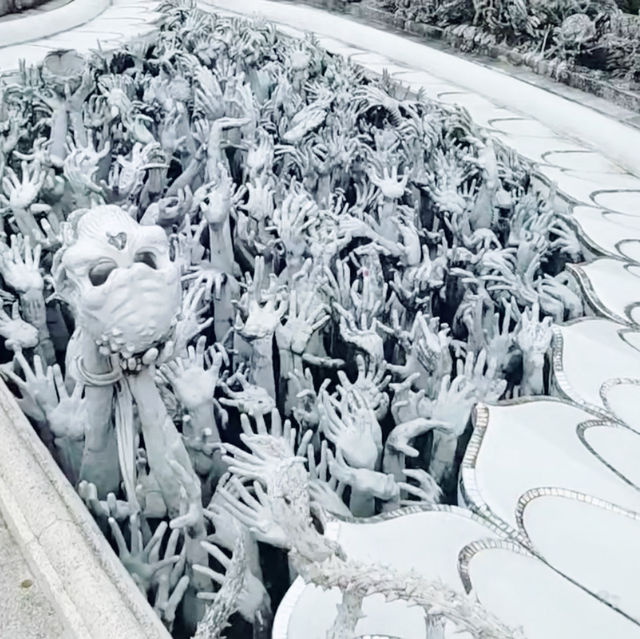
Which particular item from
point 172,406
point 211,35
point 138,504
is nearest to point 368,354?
point 172,406

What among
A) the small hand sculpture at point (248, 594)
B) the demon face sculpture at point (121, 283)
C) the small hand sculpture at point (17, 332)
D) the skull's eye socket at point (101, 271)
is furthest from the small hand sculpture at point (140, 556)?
the small hand sculpture at point (17, 332)

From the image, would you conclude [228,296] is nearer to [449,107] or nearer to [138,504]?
[138,504]

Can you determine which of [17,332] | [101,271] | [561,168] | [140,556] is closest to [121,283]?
[101,271]

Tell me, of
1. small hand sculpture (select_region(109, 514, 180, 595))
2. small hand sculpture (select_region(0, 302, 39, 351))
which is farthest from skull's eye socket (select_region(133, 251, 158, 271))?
small hand sculpture (select_region(0, 302, 39, 351))

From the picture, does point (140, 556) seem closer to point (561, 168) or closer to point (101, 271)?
point (101, 271)

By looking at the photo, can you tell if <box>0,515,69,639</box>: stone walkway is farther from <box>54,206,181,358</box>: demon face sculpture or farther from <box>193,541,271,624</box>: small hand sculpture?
<box>54,206,181,358</box>: demon face sculpture

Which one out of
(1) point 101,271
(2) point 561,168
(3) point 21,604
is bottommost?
(3) point 21,604
